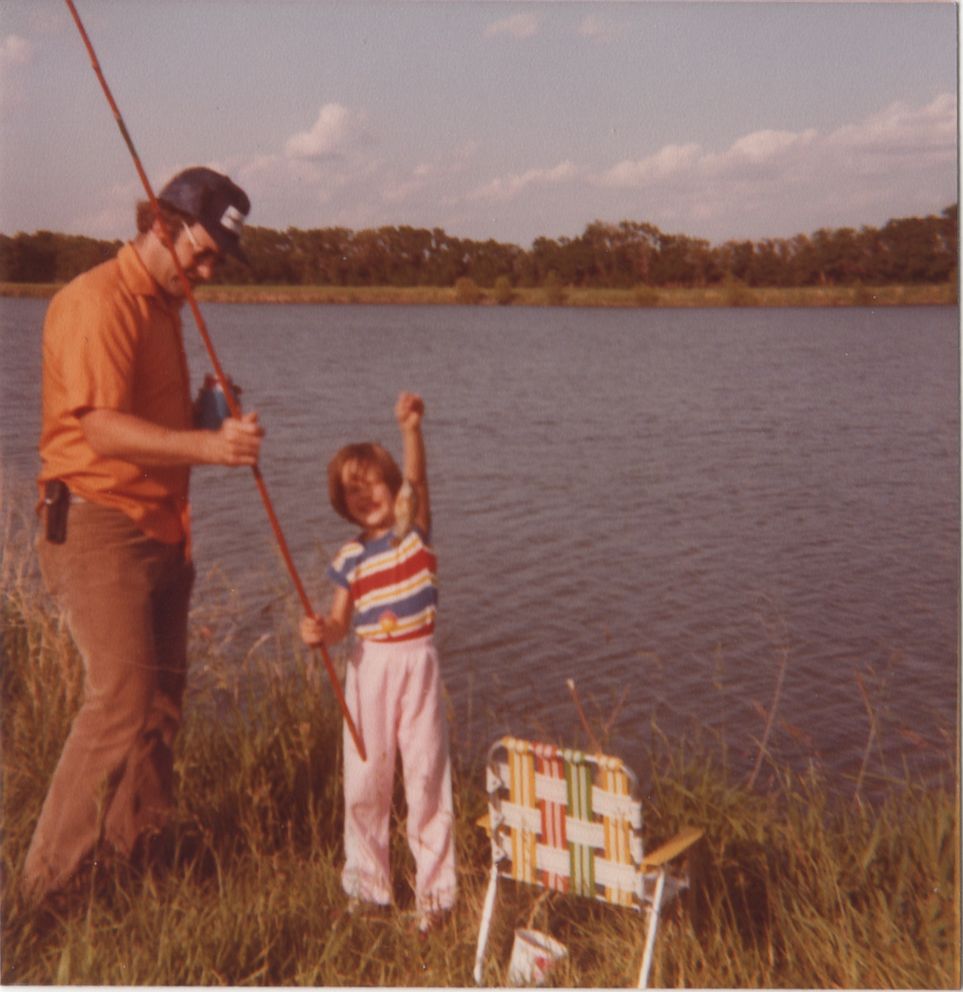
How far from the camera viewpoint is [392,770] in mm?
3338

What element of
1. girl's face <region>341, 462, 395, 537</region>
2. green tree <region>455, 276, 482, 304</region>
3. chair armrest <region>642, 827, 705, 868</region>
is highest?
green tree <region>455, 276, 482, 304</region>

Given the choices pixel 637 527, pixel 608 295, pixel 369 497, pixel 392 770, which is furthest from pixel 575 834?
pixel 637 527

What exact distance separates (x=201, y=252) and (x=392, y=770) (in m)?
1.46

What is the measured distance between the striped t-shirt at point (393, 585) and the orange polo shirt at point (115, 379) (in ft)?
1.80

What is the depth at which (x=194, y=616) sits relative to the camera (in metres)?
5.25

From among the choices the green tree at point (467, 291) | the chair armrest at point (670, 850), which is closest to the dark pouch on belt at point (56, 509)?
the chair armrest at point (670, 850)

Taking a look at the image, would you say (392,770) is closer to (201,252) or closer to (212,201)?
(201,252)

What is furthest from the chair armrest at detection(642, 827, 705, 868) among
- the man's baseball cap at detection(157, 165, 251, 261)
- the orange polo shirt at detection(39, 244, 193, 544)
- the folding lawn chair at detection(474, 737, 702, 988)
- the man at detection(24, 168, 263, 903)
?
the man's baseball cap at detection(157, 165, 251, 261)

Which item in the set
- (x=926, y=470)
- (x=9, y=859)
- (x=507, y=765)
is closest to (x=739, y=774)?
(x=926, y=470)

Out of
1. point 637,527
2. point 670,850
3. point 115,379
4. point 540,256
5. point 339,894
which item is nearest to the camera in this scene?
point 670,850

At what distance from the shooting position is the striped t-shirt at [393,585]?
10.5 feet

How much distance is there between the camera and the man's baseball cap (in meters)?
3.25

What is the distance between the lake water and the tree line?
0.31 metres

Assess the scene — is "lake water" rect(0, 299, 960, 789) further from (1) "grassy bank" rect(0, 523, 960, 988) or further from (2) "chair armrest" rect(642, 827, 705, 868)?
(2) "chair armrest" rect(642, 827, 705, 868)
